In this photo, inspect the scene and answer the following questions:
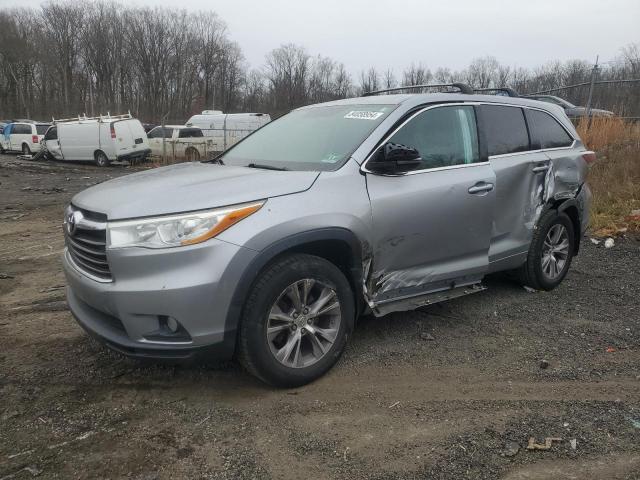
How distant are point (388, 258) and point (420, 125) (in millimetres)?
1061

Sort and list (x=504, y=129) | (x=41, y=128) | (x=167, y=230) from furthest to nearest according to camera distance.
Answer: (x=41, y=128)
(x=504, y=129)
(x=167, y=230)

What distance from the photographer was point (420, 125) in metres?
3.83

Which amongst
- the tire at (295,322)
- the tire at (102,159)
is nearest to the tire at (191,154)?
the tire at (102,159)

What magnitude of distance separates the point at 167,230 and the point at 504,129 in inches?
121

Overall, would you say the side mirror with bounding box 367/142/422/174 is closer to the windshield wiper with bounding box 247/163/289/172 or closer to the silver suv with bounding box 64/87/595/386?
the silver suv with bounding box 64/87/595/386

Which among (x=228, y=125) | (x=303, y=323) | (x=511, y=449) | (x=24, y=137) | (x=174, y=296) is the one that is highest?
(x=228, y=125)

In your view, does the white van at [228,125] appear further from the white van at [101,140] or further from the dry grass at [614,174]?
the dry grass at [614,174]

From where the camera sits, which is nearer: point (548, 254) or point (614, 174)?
point (548, 254)

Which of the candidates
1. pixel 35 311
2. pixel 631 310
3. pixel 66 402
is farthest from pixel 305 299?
pixel 631 310

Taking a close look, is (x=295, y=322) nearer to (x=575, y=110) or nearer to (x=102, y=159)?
(x=575, y=110)

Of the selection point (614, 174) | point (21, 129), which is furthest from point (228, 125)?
point (614, 174)

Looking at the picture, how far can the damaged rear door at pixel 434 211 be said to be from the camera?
3.47 metres

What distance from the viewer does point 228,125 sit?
25.8 metres

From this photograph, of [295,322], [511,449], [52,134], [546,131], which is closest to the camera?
[511,449]
